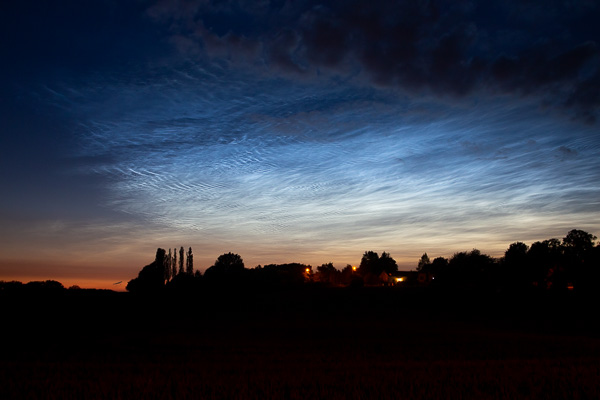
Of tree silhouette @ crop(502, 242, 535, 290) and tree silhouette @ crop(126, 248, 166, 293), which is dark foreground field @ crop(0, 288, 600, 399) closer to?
tree silhouette @ crop(502, 242, 535, 290)

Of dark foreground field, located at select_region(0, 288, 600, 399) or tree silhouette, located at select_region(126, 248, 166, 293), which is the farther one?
tree silhouette, located at select_region(126, 248, 166, 293)

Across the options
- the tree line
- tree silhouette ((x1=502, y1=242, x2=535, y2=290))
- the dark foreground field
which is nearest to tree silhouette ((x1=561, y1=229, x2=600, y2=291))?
the tree line

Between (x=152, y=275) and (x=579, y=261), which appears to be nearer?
(x=579, y=261)

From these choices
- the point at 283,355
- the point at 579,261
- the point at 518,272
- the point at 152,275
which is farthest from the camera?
the point at 152,275

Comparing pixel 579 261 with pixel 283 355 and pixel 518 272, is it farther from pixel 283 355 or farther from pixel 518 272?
pixel 283 355

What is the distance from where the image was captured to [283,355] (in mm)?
21891

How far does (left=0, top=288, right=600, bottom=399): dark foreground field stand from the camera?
11.6m

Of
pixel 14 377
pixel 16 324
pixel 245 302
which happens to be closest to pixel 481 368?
pixel 14 377

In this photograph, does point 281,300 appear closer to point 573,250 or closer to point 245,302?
point 245,302

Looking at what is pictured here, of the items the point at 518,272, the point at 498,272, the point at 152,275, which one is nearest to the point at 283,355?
the point at 518,272

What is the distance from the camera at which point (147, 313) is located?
5491cm

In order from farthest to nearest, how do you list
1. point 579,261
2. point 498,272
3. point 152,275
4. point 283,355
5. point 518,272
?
point 152,275 < point 498,272 < point 518,272 < point 579,261 < point 283,355

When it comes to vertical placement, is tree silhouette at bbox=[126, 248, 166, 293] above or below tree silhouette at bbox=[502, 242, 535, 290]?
above

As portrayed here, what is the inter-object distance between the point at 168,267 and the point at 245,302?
7193 cm
